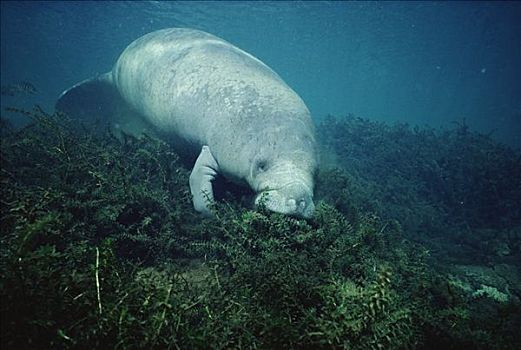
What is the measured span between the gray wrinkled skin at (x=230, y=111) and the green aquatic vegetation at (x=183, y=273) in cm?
52

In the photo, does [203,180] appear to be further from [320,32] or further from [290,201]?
[320,32]

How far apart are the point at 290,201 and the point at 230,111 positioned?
2208 mm

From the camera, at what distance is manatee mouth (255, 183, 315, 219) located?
3.82 m

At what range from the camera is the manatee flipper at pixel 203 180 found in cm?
478

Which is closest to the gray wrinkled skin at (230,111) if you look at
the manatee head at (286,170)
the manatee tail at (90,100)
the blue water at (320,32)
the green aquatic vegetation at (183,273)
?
the manatee head at (286,170)

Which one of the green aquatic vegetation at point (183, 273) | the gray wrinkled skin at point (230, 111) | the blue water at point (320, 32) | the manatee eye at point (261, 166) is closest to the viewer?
the green aquatic vegetation at point (183, 273)

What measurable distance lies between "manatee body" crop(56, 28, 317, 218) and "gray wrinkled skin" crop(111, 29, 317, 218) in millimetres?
12

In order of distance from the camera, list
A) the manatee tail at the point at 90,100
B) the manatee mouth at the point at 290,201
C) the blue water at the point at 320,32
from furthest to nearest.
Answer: the blue water at the point at 320,32 < the manatee tail at the point at 90,100 < the manatee mouth at the point at 290,201

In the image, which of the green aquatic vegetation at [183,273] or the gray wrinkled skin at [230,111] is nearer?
the green aquatic vegetation at [183,273]

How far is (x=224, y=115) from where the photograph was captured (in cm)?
542

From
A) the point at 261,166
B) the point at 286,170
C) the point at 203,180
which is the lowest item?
the point at 203,180

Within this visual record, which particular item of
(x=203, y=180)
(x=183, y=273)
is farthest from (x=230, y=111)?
(x=183, y=273)

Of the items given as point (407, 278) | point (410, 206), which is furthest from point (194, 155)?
point (410, 206)

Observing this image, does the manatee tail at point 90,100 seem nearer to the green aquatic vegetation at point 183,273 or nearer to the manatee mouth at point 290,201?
the green aquatic vegetation at point 183,273
